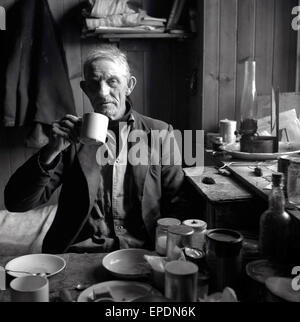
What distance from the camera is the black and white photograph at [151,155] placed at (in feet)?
3.72

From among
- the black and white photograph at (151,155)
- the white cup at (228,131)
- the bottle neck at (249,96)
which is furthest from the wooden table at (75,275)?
the bottle neck at (249,96)

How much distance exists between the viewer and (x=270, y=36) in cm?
275

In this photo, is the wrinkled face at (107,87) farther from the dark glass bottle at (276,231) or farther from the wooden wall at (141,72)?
the wooden wall at (141,72)

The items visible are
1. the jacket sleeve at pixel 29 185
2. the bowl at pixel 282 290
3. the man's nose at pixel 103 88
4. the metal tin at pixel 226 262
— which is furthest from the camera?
the man's nose at pixel 103 88

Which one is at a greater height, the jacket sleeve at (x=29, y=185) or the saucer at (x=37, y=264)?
the jacket sleeve at (x=29, y=185)

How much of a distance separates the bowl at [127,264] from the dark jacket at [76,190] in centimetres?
48

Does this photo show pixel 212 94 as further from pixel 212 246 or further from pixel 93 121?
pixel 212 246

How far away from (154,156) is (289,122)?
79 cm

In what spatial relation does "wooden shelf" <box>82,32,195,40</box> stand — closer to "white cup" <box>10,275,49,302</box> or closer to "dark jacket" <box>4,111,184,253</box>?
"dark jacket" <box>4,111,184,253</box>

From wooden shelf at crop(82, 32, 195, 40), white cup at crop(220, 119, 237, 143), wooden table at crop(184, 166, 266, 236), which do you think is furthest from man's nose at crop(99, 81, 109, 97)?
wooden shelf at crop(82, 32, 195, 40)

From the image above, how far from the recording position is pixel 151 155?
1.94 metres

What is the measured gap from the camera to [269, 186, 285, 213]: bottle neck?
1.18 metres

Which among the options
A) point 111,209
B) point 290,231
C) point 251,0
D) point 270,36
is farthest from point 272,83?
point 290,231
